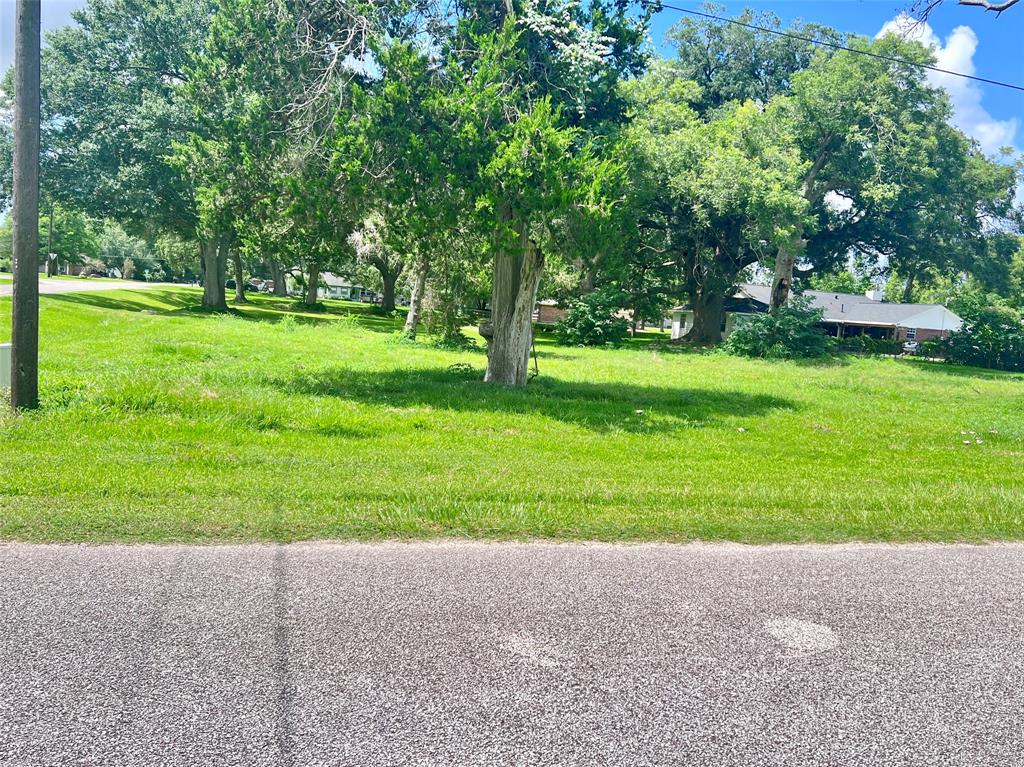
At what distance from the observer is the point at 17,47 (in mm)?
8047

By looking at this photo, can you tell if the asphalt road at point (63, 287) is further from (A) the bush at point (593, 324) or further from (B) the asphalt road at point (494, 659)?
(B) the asphalt road at point (494, 659)

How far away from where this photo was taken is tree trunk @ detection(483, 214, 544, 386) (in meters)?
13.3

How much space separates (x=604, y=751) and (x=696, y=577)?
6.35 ft

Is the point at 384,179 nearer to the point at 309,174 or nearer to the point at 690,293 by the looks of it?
the point at 309,174

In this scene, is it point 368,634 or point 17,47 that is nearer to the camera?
point 368,634

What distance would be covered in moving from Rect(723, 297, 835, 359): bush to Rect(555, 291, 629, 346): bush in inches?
204

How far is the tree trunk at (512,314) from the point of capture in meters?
13.3

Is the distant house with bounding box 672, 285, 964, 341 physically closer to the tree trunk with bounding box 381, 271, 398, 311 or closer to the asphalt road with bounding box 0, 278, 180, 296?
the tree trunk with bounding box 381, 271, 398, 311

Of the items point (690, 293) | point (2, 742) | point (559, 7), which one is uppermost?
point (559, 7)

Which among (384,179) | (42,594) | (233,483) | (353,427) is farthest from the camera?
(384,179)

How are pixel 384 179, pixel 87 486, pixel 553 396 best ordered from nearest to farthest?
1. pixel 87 486
2. pixel 384 179
3. pixel 553 396

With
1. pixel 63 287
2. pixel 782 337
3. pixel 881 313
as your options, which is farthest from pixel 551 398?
pixel 881 313

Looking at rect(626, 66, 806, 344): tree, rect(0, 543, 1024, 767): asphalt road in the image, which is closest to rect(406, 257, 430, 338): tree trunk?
rect(626, 66, 806, 344): tree

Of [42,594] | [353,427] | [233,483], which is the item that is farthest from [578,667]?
[353,427]
